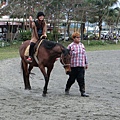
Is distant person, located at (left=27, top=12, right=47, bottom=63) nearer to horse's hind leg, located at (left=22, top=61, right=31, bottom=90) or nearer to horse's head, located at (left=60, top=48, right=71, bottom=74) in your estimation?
horse's hind leg, located at (left=22, top=61, right=31, bottom=90)

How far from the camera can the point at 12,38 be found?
45.9 m

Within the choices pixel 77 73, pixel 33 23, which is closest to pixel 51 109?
pixel 77 73

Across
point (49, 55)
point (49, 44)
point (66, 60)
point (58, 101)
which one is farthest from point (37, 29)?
point (58, 101)

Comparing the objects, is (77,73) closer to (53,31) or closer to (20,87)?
(20,87)

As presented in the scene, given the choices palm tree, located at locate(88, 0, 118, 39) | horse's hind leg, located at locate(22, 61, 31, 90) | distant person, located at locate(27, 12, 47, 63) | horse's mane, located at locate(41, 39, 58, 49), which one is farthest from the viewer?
palm tree, located at locate(88, 0, 118, 39)

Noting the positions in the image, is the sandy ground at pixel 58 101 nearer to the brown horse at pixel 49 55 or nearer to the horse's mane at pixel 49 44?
the brown horse at pixel 49 55

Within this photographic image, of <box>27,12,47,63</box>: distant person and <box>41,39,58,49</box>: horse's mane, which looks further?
<box>27,12,47,63</box>: distant person

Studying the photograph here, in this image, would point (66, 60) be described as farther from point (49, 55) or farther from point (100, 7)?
point (100, 7)

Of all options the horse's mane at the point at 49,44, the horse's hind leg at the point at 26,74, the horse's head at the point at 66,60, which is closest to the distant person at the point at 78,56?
the horse's head at the point at 66,60

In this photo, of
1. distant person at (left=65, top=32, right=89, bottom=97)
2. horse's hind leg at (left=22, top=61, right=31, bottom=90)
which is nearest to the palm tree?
horse's hind leg at (left=22, top=61, right=31, bottom=90)

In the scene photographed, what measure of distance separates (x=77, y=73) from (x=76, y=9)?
123 feet

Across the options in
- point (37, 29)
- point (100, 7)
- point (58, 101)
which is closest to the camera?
point (58, 101)

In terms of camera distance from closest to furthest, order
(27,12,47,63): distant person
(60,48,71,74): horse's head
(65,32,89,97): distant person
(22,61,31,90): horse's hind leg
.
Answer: (60,48,71,74): horse's head
(65,32,89,97): distant person
(27,12,47,63): distant person
(22,61,31,90): horse's hind leg

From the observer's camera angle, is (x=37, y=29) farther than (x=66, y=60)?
Yes
